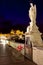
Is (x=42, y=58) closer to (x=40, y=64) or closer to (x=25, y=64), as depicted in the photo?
(x=40, y=64)

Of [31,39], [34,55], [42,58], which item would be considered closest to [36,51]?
[34,55]

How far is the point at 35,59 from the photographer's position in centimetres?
1223

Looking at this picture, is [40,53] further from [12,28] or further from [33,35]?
[12,28]

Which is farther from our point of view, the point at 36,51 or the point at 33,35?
the point at 33,35

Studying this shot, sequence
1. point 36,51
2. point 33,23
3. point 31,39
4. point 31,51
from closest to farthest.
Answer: point 36,51 → point 31,51 → point 31,39 → point 33,23

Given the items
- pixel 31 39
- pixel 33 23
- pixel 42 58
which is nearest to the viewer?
pixel 42 58

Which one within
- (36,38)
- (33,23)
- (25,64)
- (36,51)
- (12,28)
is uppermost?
(12,28)

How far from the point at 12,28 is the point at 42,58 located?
8084cm

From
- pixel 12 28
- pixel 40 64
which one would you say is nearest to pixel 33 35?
pixel 40 64

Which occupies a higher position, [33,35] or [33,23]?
A: [33,23]

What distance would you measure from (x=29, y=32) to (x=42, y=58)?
6.65 metres

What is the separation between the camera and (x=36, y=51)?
39.3 ft

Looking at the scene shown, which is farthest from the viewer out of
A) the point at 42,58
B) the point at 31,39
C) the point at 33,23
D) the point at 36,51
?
the point at 33,23

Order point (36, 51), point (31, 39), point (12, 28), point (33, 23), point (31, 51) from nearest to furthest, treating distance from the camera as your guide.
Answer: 1. point (36, 51)
2. point (31, 51)
3. point (31, 39)
4. point (33, 23)
5. point (12, 28)
